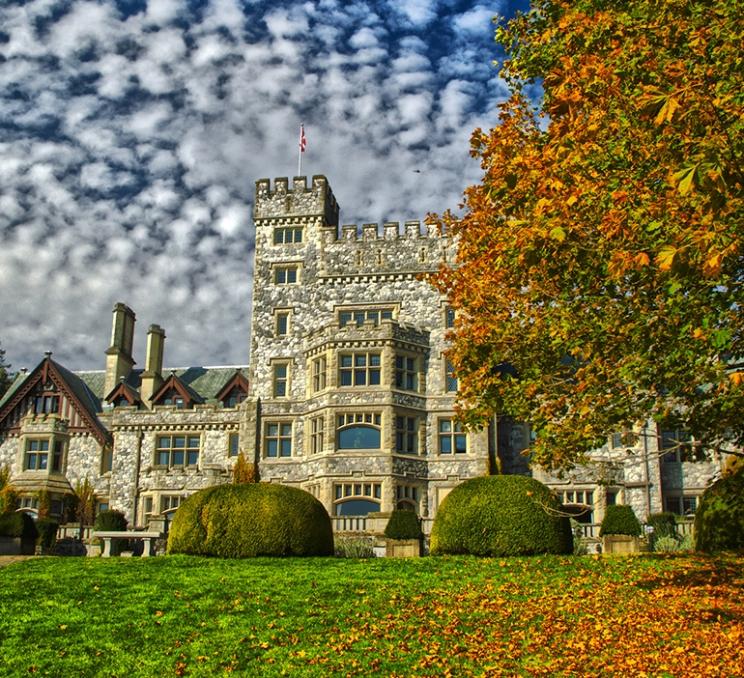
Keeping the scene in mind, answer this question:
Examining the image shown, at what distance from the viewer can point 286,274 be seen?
3869 cm

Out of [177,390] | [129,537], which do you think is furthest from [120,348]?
[129,537]

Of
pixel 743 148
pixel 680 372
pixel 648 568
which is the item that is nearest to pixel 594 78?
pixel 743 148

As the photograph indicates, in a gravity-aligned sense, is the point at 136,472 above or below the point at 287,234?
below

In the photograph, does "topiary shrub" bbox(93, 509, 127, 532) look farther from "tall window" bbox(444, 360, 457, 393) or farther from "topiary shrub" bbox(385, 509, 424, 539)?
"tall window" bbox(444, 360, 457, 393)

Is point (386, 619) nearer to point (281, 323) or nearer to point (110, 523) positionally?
point (110, 523)

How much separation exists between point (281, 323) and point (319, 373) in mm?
3525

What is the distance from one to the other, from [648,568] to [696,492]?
64.2 feet

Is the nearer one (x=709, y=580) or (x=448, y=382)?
(x=709, y=580)

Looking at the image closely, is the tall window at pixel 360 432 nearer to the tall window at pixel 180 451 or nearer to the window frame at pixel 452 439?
the window frame at pixel 452 439

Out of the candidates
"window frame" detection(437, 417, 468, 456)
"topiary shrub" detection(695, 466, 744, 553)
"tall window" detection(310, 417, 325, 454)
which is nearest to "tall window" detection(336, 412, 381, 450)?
"tall window" detection(310, 417, 325, 454)

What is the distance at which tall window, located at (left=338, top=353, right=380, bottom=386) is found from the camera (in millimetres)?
34625

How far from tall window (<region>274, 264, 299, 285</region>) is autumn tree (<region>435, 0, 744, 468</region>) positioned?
23.4 meters

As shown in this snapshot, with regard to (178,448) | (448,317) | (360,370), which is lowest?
(178,448)

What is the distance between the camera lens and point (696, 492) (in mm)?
35031
